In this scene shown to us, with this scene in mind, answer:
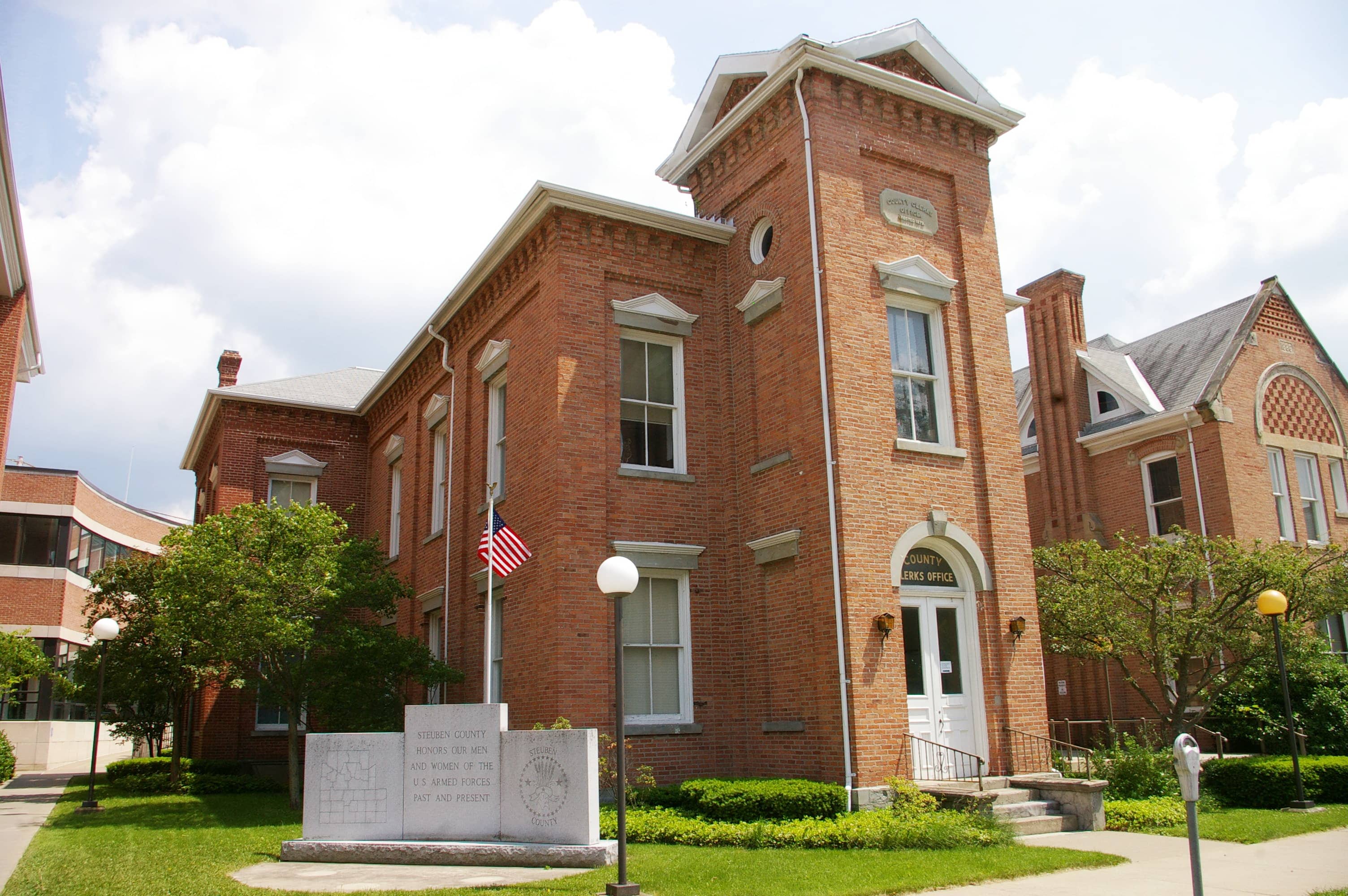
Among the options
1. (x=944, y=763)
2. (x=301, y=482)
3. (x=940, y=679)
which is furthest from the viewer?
(x=301, y=482)

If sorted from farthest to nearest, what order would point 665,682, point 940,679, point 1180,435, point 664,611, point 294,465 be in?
point 294,465, point 1180,435, point 664,611, point 665,682, point 940,679

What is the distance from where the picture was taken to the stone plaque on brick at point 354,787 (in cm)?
1130

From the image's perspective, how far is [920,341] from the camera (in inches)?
614

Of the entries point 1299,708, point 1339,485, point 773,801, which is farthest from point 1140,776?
point 1339,485

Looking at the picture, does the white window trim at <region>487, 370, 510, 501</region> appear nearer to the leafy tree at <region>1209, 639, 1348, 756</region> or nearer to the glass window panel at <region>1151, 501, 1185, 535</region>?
the leafy tree at <region>1209, 639, 1348, 756</region>

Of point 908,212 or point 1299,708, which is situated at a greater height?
point 908,212

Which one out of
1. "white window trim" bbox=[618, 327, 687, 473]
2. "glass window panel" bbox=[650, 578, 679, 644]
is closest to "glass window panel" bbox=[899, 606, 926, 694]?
"glass window panel" bbox=[650, 578, 679, 644]

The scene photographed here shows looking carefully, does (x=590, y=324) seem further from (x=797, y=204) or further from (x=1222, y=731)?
(x=1222, y=731)

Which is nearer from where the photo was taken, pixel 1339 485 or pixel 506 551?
pixel 506 551

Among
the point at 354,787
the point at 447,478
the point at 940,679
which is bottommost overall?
the point at 354,787

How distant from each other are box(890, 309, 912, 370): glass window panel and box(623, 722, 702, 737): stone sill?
6048 millimetres

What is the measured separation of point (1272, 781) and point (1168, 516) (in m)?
10.3

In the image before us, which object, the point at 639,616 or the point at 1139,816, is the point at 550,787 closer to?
the point at 639,616

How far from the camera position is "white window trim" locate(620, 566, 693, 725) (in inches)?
579
